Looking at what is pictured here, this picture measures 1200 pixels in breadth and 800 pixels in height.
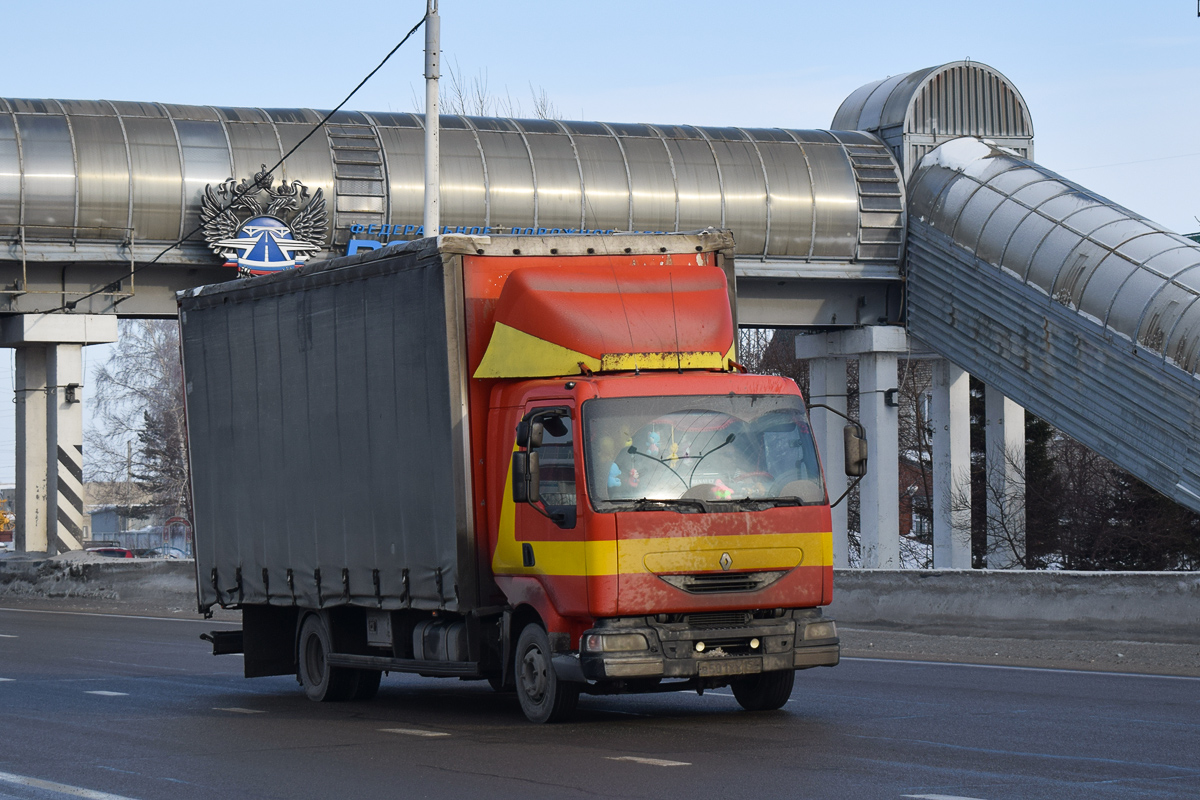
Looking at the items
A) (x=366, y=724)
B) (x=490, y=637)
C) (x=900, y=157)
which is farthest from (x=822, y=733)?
(x=900, y=157)

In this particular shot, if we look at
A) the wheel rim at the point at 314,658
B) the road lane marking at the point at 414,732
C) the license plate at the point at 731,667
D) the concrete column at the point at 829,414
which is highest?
the concrete column at the point at 829,414

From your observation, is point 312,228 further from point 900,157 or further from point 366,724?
point 366,724

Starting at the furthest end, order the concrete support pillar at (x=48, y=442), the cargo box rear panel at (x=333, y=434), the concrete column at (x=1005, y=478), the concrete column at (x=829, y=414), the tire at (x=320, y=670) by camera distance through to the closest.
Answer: the concrete column at (x=1005, y=478)
the concrete column at (x=829, y=414)
the concrete support pillar at (x=48, y=442)
the tire at (x=320, y=670)
the cargo box rear panel at (x=333, y=434)

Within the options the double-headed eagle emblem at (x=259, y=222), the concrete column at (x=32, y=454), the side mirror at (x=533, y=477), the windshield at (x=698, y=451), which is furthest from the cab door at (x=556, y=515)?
the concrete column at (x=32, y=454)

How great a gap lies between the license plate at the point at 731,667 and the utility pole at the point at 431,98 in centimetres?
1311

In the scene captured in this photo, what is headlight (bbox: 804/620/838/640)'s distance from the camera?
12.1 metres

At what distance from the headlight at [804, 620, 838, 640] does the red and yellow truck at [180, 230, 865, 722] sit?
0.05ft

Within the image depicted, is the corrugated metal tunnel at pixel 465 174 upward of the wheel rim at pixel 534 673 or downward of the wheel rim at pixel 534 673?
upward

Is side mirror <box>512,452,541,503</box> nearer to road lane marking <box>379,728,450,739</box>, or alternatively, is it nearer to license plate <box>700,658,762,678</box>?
license plate <box>700,658,762,678</box>

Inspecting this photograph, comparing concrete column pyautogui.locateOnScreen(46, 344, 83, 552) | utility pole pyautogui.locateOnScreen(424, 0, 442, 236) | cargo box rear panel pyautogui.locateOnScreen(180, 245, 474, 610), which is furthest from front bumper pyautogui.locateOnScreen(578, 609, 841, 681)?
concrete column pyautogui.locateOnScreen(46, 344, 83, 552)

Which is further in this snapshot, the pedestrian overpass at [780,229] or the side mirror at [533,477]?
the pedestrian overpass at [780,229]

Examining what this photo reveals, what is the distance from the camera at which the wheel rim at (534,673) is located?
12070mm

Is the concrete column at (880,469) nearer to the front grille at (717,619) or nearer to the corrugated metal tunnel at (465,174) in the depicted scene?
the corrugated metal tunnel at (465,174)

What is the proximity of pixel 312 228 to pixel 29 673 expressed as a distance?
53.2 feet
